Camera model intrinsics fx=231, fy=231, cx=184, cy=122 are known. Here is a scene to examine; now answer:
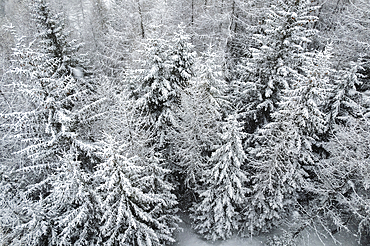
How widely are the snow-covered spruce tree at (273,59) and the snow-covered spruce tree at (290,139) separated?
75cm

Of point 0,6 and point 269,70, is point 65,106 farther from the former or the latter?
point 0,6

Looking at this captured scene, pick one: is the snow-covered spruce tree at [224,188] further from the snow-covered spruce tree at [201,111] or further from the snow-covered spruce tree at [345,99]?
the snow-covered spruce tree at [345,99]

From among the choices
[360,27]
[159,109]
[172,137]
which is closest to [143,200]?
[172,137]

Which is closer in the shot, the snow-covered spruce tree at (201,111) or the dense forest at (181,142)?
the dense forest at (181,142)

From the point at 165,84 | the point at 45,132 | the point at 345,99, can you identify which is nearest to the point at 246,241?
the point at 345,99

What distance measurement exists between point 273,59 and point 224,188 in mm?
8108

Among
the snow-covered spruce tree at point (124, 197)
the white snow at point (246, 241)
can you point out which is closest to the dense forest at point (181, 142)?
the snow-covered spruce tree at point (124, 197)

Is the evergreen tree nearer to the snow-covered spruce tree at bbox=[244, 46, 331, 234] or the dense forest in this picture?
the dense forest

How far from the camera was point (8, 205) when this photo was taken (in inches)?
436

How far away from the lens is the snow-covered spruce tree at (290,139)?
36.8 feet

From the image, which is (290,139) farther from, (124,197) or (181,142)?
(124,197)

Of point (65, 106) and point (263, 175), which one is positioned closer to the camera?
point (65, 106)

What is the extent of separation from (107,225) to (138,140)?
4334 mm

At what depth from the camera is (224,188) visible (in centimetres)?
1291
